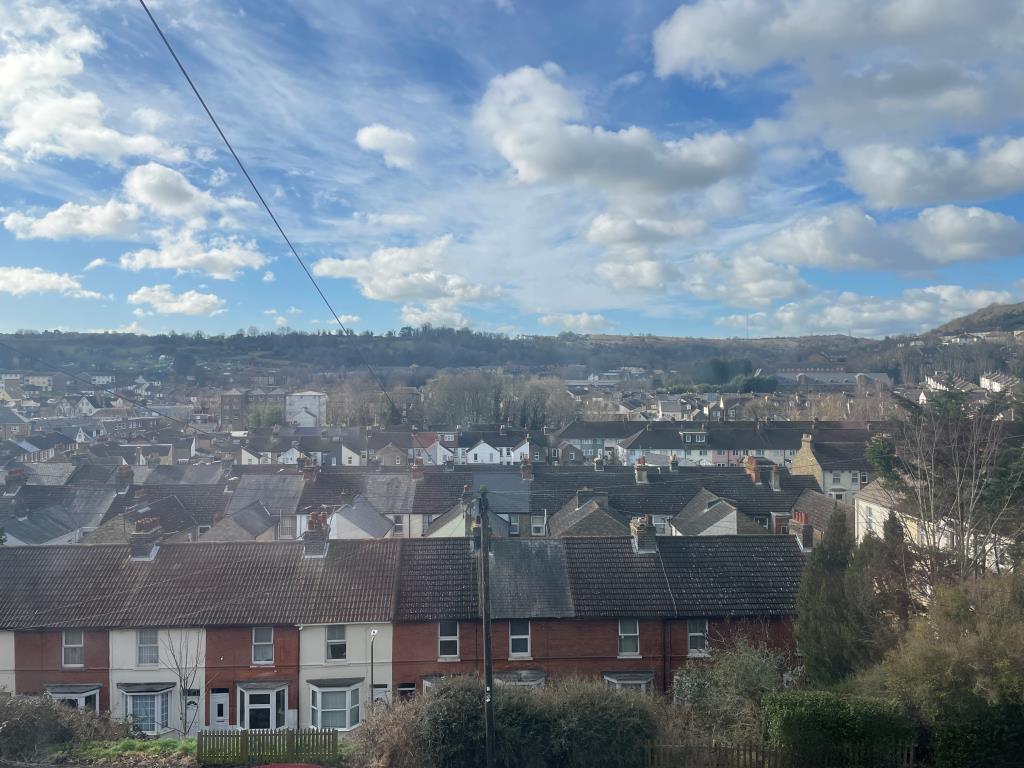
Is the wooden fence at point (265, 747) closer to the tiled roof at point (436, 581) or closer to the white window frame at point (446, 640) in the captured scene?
the tiled roof at point (436, 581)

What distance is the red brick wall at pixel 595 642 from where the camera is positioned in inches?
600

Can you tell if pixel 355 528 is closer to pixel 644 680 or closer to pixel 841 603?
pixel 644 680

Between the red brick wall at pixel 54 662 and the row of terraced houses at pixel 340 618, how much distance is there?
28mm

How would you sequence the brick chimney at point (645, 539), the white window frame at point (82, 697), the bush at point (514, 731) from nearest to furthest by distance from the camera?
the bush at point (514, 731) → the white window frame at point (82, 697) → the brick chimney at point (645, 539)

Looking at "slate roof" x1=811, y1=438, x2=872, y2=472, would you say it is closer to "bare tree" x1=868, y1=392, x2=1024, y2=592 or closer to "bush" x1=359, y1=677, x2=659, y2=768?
"bare tree" x1=868, y1=392, x2=1024, y2=592

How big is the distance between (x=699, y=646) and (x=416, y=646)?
5867 millimetres

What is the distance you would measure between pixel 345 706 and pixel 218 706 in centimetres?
255

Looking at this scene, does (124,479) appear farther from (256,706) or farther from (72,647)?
(256,706)

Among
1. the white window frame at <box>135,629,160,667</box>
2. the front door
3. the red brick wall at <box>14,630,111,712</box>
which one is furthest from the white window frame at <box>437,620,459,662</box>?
the red brick wall at <box>14,630,111,712</box>

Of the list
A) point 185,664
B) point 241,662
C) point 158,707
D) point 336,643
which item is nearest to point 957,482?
point 336,643

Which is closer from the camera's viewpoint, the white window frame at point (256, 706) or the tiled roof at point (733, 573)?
the white window frame at point (256, 706)

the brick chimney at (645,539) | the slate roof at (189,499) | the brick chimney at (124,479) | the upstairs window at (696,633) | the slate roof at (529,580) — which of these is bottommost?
the upstairs window at (696,633)

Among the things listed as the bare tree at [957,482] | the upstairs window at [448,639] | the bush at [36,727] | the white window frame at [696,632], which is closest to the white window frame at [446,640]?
the upstairs window at [448,639]

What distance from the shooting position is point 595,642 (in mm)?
15508
